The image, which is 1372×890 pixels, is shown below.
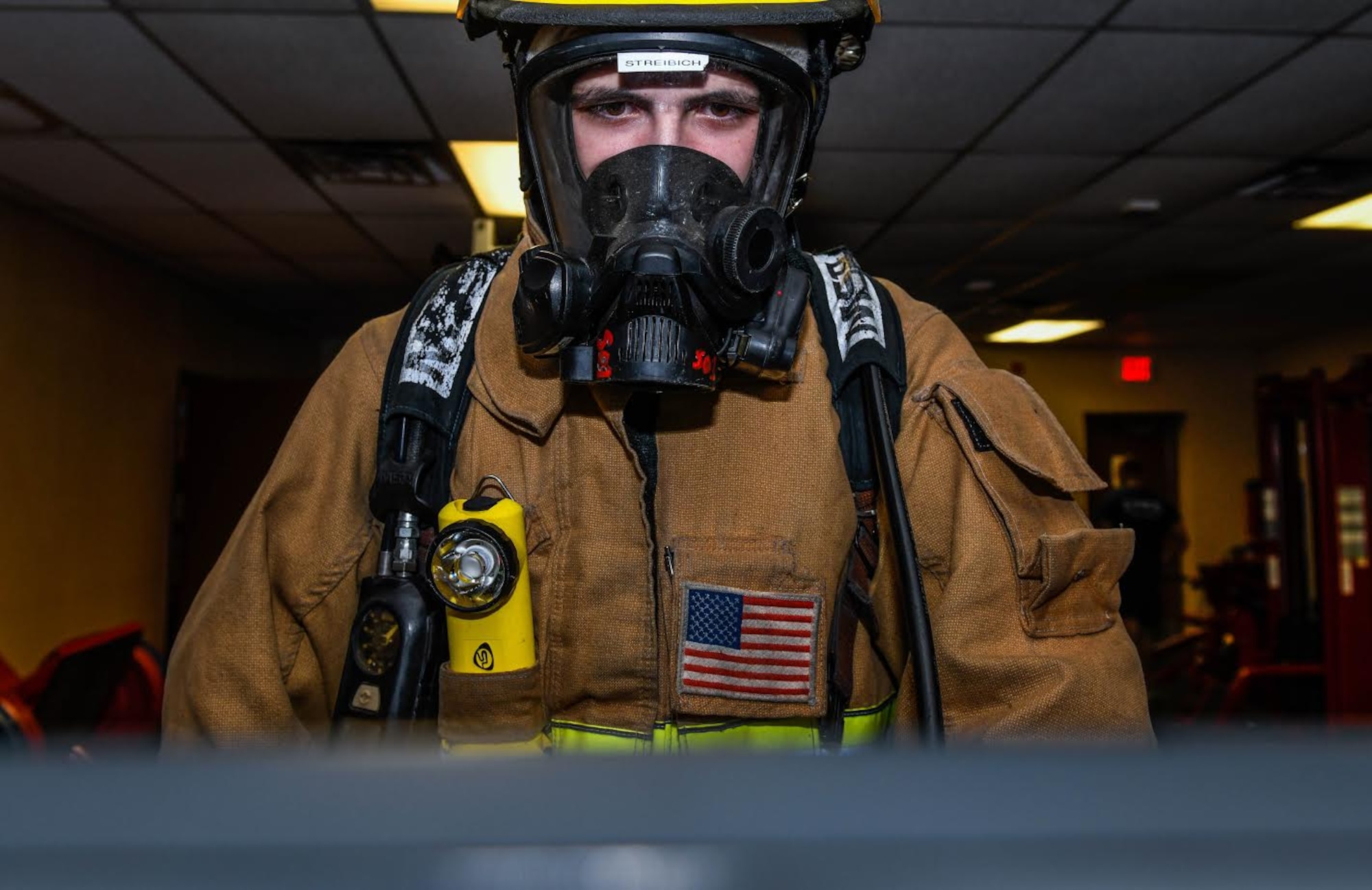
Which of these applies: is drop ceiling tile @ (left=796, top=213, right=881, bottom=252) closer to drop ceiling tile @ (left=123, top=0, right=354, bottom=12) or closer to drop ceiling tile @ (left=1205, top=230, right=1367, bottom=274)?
drop ceiling tile @ (left=1205, top=230, right=1367, bottom=274)

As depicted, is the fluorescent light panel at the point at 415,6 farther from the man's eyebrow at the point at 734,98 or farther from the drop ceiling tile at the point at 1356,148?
the drop ceiling tile at the point at 1356,148

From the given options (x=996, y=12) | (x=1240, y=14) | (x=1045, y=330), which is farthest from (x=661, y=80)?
(x=1045, y=330)

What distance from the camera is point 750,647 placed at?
1.05 meters

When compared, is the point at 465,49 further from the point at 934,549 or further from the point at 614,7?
the point at 934,549

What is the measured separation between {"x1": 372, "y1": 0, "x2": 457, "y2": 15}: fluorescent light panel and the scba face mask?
2056 millimetres

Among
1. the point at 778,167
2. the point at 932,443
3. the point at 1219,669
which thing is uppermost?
the point at 778,167

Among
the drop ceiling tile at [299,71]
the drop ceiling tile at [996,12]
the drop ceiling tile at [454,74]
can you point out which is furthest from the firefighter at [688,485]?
the drop ceiling tile at [299,71]

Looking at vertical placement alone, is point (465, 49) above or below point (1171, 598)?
above

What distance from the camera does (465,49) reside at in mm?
3295

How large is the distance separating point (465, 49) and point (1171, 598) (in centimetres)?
940

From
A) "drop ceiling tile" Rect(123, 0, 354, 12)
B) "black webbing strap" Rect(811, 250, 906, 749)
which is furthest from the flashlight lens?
"drop ceiling tile" Rect(123, 0, 354, 12)

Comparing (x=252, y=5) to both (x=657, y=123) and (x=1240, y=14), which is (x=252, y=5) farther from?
(x=1240, y=14)

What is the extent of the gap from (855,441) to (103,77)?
3.50m

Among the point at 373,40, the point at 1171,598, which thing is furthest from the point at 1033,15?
the point at 1171,598
